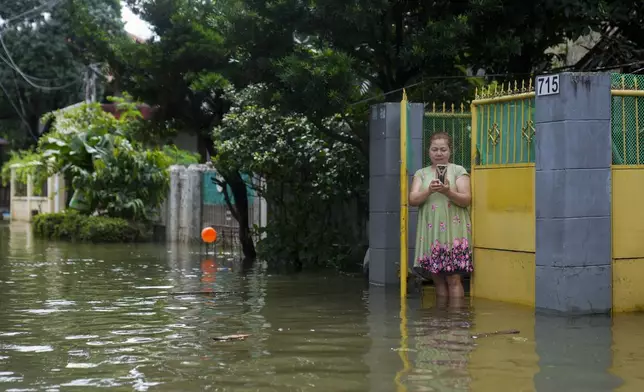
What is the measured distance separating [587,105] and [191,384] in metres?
5.31

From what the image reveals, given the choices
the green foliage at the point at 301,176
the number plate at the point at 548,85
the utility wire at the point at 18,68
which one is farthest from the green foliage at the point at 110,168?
the number plate at the point at 548,85

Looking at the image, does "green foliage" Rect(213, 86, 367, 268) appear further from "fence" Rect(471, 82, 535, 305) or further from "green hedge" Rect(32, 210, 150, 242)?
"green hedge" Rect(32, 210, 150, 242)

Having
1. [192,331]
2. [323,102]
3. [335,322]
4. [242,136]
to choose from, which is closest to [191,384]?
[192,331]

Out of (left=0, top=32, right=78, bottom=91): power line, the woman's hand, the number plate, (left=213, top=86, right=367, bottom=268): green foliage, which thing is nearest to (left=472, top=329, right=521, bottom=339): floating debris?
the woman's hand

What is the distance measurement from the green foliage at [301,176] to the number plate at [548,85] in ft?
18.3

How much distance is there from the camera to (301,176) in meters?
17.1

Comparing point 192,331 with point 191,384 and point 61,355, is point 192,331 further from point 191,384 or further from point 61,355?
point 191,384

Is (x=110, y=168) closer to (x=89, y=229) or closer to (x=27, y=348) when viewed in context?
(x=89, y=229)

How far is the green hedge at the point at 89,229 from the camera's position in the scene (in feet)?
83.3

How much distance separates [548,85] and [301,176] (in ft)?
23.9

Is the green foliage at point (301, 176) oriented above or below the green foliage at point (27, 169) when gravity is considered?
below

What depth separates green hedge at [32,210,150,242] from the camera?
25.4m

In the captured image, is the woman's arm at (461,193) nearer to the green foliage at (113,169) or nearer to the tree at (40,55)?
the green foliage at (113,169)

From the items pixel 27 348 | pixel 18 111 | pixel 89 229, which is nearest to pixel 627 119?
pixel 27 348
